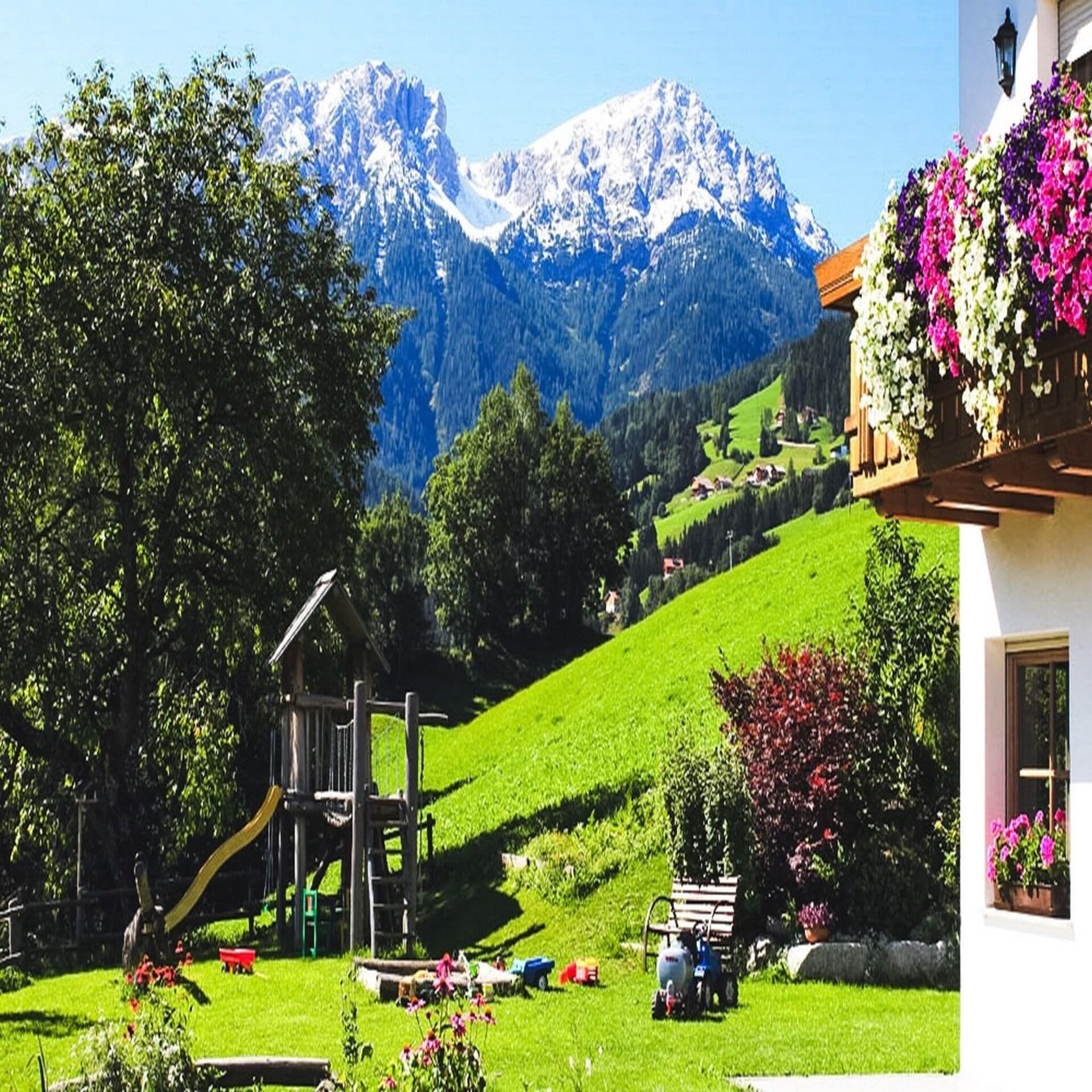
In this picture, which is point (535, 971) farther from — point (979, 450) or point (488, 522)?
point (488, 522)

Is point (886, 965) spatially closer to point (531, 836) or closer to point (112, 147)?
point (531, 836)

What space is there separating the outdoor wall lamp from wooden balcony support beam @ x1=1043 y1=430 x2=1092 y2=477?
3.39 m

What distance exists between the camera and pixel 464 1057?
364 inches

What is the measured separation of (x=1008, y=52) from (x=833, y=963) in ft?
34.5

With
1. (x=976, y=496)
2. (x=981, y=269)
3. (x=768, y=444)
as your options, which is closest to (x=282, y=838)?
(x=976, y=496)

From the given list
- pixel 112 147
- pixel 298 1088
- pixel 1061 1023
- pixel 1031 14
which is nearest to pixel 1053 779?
pixel 1061 1023

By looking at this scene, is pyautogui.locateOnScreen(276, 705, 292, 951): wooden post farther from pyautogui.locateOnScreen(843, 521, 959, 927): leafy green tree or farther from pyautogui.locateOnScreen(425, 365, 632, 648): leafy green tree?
pyautogui.locateOnScreen(425, 365, 632, 648): leafy green tree

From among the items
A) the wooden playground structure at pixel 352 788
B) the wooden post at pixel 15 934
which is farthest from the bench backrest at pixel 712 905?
the wooden post at pixel 15 934

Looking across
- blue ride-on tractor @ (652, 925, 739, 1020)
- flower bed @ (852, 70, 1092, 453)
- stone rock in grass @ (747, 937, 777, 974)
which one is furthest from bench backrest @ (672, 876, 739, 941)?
flower bed @ (852, 70, 1092, 453)

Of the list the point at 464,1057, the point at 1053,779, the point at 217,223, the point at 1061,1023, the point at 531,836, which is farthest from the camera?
the point at 217,223

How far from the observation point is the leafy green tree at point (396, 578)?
267 feet

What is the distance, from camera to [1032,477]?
32.0ft

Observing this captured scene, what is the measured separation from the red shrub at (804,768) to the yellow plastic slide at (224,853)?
6.75 metres

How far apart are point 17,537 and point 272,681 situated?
17.1 ft
